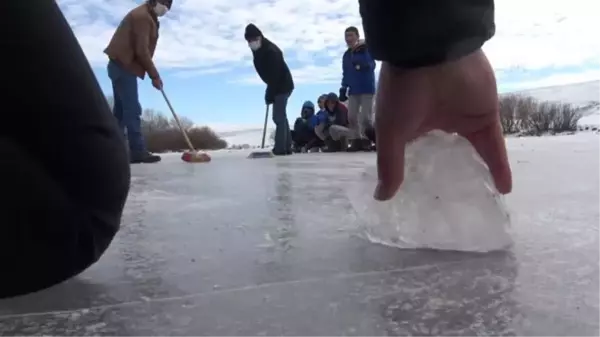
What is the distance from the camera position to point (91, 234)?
1.87 ft

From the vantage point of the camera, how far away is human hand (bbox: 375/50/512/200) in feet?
2.05

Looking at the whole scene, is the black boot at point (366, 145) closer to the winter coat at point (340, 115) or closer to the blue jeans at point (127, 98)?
the winter coat at point (340, 115)

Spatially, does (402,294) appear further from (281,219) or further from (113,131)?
(281,219)

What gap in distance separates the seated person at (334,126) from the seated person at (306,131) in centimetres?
15

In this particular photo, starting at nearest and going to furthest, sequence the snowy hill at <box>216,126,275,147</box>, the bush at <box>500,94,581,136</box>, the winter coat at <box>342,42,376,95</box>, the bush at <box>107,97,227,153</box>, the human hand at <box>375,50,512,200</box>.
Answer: the human hand at <box>375,50,512,200</box> → the winter coat at <box>342,42,376,95</box> → the bush at <box>107,97,227,153</box> → the snowy hill at <box>216,126,275,147</box> → the bush at <box>500,94,581,136</box>

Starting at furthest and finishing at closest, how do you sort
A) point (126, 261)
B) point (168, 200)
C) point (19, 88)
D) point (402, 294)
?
point (168, 200) < point (126, 261) < point (402, 294) < point (19, 88)

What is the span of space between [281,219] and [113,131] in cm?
57

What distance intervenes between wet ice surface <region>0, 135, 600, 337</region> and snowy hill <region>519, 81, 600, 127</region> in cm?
1061

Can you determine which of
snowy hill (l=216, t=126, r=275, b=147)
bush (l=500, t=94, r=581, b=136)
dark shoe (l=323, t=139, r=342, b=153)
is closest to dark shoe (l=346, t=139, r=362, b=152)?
dark shoe (l=323, t=139, r=342, b=153)

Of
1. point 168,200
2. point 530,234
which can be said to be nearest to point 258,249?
point 530,234

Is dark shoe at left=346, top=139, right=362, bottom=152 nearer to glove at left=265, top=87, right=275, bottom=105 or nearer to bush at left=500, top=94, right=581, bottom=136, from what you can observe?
glove at left=265, top=87, right=275, bottom=105

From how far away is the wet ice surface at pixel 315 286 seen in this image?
0.52m

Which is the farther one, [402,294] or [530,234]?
[530,234]

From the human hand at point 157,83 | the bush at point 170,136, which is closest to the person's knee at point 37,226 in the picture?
the human hand at point 157,83
